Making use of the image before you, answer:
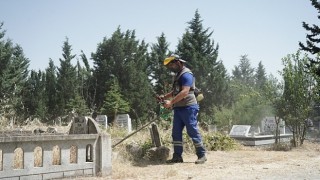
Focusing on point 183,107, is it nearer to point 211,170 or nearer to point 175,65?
point 175,65

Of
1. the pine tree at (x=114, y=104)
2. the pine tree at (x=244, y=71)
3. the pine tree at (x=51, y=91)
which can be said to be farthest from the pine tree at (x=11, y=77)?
the pine tree at (x=244, y=71)

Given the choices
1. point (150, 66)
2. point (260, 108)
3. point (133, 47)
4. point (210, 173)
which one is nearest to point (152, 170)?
point (210, 173)

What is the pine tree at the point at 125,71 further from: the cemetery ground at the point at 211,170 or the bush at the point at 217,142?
the cemetery ground at the point at 211,170

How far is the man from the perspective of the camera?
6.08m

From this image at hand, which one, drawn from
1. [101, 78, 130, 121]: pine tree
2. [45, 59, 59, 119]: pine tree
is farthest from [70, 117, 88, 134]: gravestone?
[45, 59, 59, 119]: pine tree

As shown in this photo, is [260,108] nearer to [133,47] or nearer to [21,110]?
[133,47]

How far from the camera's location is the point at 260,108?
25453 millimetres

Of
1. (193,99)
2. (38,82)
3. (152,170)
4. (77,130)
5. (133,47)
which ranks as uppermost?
(133,47)

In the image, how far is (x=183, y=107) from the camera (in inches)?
245

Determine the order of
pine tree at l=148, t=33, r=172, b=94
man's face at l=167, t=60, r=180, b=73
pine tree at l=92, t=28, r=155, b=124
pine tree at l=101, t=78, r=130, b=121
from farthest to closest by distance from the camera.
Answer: pine tree at l=148, t=33, r=172, b=94, pine tree at l=92, t=28, r=155, b=124, pine tree at l=101, t=78, r=130, b=121, man's face at l=167, t=60, r=180, b=73

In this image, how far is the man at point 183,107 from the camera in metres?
6.08

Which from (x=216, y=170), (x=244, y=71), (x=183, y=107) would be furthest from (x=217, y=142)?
(x=244, y=71)

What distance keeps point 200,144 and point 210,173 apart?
3.60ft

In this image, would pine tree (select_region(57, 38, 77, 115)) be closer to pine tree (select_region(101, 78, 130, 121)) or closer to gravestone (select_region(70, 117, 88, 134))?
pine tree (select_region(101, 78, 130, 121))
